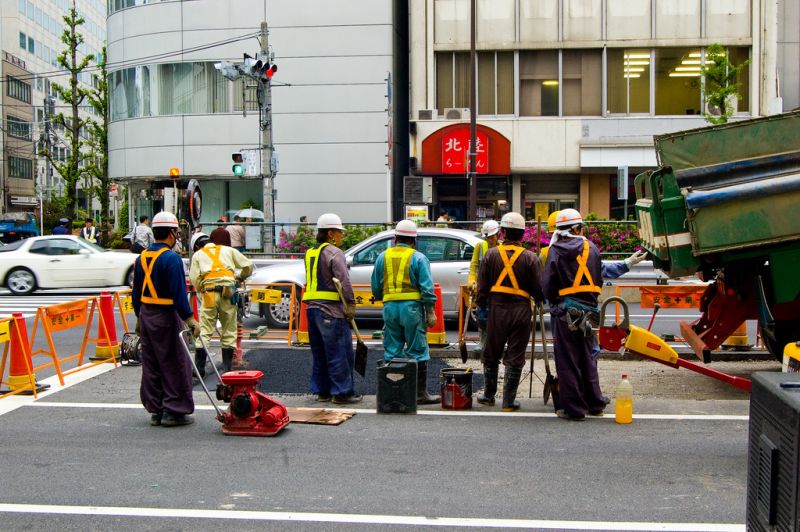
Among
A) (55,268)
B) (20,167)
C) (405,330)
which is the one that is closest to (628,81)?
(55,268)

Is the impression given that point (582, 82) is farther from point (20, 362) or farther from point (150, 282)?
point (150, 282)

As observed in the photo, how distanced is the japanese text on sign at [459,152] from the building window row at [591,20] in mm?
3119

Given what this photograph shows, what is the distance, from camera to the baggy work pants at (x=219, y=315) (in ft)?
34.7

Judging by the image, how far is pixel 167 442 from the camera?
7430 mm

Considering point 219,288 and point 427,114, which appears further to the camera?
point 427,114

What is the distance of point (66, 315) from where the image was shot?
10500 mm

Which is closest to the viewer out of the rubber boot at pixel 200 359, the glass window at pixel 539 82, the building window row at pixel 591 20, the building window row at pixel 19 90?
the rubber boot at pixel 200 359

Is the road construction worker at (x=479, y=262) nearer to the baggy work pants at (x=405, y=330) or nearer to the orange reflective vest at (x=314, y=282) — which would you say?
the baggy work pants at (x=405, y=330)

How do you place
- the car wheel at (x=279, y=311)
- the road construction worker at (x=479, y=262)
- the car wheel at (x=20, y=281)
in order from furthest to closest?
the car wheel at (x=20, y=281) < the car wheel at (x=279, y=311) < the road construction worker at (x=479, y=262)

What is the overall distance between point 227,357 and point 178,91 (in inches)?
878

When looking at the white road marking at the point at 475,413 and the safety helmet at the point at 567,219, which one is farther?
the safety helmet at the point at 567,219

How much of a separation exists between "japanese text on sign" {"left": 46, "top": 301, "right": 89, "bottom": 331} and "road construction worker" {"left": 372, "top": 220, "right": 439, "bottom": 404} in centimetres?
386

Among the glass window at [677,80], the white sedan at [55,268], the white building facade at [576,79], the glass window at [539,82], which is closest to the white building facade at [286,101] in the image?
the white building facade at [576,79]

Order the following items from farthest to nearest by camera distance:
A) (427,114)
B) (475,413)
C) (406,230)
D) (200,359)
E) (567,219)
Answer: (427,114) → (200,359) → (406,230) → (475,413) → (567,219)
